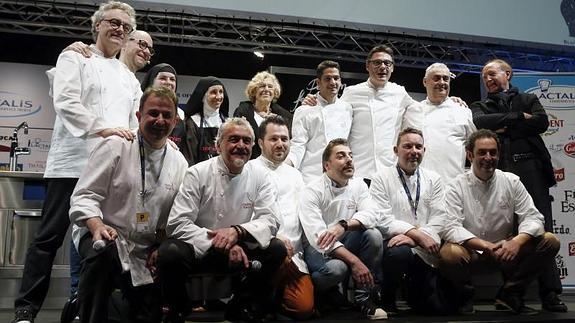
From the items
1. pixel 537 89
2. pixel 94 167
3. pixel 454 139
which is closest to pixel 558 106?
pixel 537 89

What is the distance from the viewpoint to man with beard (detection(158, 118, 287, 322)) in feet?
8.18

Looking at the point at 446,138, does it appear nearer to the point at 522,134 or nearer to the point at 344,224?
the point at 522,134

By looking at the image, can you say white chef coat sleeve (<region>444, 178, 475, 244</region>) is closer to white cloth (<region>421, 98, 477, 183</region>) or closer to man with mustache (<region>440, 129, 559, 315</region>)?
man with mustache (<region>440, 129, 559, 315</region>)

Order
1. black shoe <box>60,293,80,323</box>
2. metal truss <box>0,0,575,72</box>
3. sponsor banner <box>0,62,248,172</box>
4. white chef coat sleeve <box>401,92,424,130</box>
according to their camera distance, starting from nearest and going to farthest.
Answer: black shoe <box>60,293,80,323</box>
white chef coat sleeve <box>401,92,424,130</box>
metal truss <box>0,0,575,72</box>
sponsor banner <box>0,62,248,172</box>

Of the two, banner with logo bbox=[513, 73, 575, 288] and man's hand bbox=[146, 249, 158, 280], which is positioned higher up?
banner with logo bbox=[513, 73, 575, 288]

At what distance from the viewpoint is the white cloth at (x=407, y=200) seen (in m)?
3.21

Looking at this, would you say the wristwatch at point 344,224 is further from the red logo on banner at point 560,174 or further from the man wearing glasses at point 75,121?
the red logo on banner at point 560,174

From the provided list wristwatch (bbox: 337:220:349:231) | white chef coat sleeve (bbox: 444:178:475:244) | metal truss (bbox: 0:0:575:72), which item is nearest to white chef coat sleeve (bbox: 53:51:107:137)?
wristwatch (bbox: 337:220:349:231)

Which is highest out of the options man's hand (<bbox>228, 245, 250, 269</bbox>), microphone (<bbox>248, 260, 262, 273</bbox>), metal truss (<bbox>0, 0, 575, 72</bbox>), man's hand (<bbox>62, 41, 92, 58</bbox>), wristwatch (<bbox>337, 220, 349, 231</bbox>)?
metal truss (<bbox>0, 0, 575, 72</bbox>)

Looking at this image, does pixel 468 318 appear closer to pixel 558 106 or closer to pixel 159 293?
pixel 159 293

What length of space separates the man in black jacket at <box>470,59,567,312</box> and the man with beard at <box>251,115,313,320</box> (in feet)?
4.82

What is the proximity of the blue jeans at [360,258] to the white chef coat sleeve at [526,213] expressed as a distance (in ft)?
2.92

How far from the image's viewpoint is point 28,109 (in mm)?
7258

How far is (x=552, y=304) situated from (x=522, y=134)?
116 centimetres
